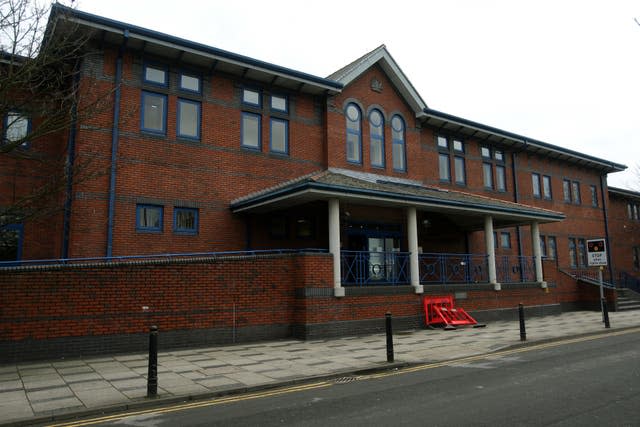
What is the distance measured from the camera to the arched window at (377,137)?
20.0m

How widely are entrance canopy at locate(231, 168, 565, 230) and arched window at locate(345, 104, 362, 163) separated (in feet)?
2.58

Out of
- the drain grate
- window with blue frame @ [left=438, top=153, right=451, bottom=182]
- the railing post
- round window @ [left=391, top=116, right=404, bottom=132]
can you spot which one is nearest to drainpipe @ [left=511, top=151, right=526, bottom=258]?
window with blue frame @ [left=438, top=153, right=451, bottom=182]

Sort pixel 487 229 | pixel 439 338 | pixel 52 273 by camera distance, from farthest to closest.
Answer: pixel 487 229 → pixel 439 338 → pixel 52 273

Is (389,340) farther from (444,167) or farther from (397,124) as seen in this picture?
(444,167)

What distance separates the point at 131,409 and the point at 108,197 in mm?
8575

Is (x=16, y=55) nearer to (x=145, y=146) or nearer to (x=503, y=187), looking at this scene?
(x=145, y=146)

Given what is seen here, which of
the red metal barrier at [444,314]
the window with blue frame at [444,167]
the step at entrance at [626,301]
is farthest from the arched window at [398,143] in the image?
the step at entrance at [626,301]

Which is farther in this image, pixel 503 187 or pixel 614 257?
pixel 614 257

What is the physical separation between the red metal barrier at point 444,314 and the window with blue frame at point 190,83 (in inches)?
401

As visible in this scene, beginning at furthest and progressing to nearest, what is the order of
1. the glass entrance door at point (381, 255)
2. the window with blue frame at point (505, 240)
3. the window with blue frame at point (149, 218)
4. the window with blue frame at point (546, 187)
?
1. the window with blue frame at point (546, 187)
2. the window with blue frame at point (505, 240)
3. the glass entrance door at point (381, 255)
4. the window with blue frame at point (149, 218)

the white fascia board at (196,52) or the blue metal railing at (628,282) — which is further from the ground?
the white fascia board at (196,52)

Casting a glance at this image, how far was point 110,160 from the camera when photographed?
14.2m

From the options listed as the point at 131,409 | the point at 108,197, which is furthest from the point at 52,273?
the point at 131,409

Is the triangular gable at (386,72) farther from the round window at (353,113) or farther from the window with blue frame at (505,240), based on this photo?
the window with blue frame at (505,240)
